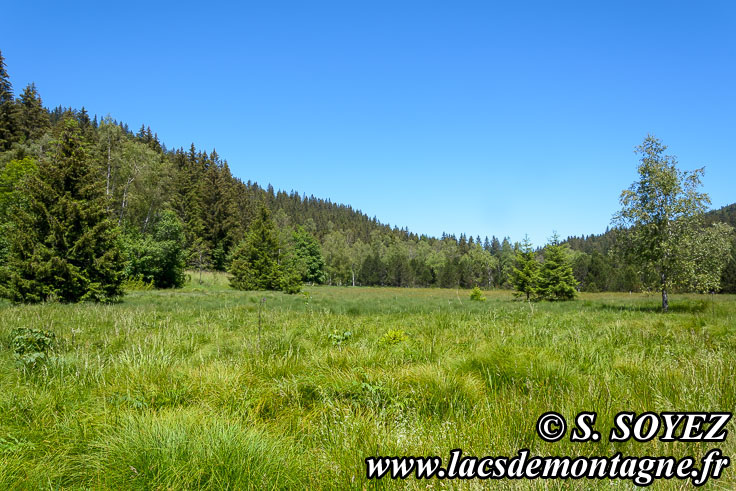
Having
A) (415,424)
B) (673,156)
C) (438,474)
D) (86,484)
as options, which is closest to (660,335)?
(415,424)

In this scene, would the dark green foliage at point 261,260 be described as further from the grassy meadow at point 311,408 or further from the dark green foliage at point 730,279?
the dark green foliage at point 730,279

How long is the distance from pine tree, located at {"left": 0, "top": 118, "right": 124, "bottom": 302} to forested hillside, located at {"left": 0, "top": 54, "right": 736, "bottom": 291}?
2.54 feet

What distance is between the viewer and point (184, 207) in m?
62.4

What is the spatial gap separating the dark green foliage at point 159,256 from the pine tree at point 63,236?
1664 cm

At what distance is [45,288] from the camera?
16828 millimetres

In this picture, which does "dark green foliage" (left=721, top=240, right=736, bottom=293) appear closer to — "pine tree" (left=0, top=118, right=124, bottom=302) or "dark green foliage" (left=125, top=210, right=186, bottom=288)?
"dark green foliage" (left=125, top=210, right=186, bottom=288)

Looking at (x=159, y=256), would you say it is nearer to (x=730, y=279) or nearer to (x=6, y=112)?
(x=6, y=112)

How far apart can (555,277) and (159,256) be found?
43.0 m

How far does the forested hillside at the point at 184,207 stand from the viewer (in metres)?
36.1

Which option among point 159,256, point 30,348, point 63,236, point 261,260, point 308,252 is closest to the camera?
point 30,348

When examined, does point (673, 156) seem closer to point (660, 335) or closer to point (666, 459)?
point (660, 335)

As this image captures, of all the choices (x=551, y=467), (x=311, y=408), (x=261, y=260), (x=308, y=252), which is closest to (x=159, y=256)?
(x=261, y=260)

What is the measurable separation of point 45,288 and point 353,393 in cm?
2126

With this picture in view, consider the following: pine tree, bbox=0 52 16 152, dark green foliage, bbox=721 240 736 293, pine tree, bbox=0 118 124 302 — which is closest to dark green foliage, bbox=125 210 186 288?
pine tree, bbox=0 118 124 302
